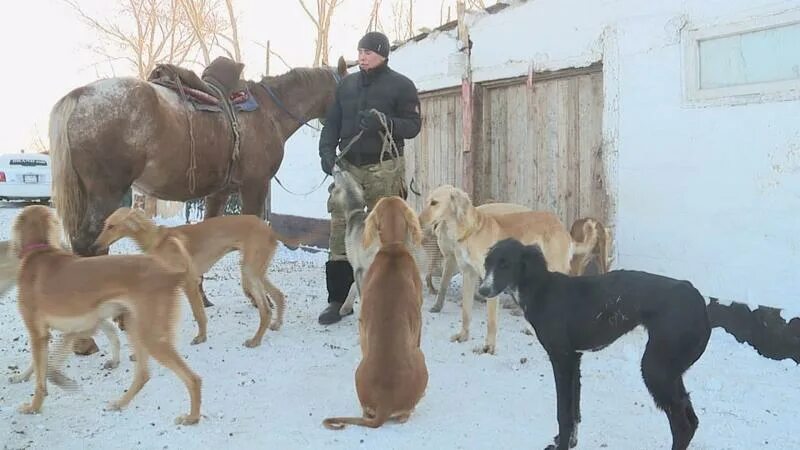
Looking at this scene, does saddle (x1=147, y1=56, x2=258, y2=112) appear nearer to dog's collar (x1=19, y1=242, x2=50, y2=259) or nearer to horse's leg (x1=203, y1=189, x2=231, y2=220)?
horse's leg (x1=203, y1=189, x2=231, y2=220)

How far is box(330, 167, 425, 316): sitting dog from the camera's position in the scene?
541 centimetres

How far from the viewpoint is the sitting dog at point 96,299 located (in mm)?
3684

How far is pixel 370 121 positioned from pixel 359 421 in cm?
297

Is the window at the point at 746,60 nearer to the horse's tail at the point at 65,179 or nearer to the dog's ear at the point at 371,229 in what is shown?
the dog's ear at the point at 371,229

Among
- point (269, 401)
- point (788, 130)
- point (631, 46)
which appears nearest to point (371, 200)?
point (269, 401)

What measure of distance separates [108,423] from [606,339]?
279cm

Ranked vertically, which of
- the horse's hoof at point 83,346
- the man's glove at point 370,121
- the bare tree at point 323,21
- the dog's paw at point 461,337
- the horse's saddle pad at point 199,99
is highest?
the bare tree at point 323,21

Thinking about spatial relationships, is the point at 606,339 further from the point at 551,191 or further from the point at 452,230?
the point at 551,191

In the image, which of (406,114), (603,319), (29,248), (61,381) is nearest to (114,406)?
(61,381)

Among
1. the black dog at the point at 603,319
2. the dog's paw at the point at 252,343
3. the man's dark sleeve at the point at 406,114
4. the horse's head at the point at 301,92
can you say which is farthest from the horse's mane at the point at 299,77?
the black dog at the point at 603,319

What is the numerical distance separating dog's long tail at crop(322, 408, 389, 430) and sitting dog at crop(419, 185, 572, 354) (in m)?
1.82

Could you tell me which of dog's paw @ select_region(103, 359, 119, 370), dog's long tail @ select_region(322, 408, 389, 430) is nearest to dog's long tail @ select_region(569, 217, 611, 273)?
dog's long tail @ select_region(322, 408, 389, 430)

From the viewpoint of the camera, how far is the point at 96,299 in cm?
373

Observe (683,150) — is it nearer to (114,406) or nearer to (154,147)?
(154,147)
